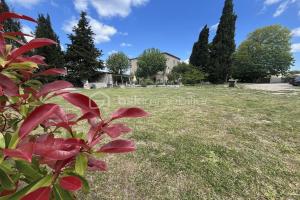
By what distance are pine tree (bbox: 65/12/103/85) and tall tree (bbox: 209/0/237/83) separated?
782 inches

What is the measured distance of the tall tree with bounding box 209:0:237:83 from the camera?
29406 millimetres

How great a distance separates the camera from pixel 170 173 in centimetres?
232

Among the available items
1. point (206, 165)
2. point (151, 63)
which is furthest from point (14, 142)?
point (151, 63)

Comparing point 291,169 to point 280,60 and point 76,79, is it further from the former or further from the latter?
point 280,60

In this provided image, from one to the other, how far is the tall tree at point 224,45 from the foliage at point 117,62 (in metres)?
27.6

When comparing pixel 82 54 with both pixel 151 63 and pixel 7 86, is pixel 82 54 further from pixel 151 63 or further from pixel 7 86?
pixel 7 86

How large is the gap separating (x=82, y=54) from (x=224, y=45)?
2319 cm

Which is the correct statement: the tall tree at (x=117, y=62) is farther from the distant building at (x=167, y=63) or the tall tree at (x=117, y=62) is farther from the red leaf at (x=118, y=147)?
the red leaf at (x=118, y=147)

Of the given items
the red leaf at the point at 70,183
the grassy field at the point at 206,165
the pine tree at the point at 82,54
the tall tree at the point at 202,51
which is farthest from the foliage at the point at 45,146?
the tall tree at the point at 202,51

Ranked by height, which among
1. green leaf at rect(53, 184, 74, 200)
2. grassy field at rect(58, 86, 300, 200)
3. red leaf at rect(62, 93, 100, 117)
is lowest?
grassy field at rect(58, 86, 300, 200)

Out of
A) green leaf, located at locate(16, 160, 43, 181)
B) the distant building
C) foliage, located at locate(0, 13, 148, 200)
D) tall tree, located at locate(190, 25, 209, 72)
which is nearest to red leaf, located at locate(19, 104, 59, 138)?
foliage, located at locate(0, 13, 148, 200)

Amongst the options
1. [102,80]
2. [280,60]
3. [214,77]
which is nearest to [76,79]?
[102,80]

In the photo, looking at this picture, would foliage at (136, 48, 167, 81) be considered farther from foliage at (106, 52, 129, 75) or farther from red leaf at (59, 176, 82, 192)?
red leaf at (59, 176, 82, 192)

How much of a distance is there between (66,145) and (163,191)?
69.5 inches
